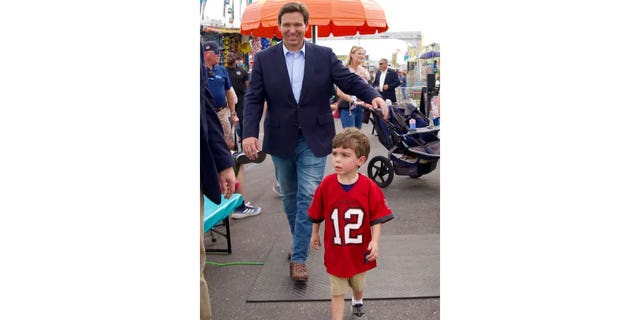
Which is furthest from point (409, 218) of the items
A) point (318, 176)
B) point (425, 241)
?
point (318, 176)

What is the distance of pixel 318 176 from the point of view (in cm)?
371

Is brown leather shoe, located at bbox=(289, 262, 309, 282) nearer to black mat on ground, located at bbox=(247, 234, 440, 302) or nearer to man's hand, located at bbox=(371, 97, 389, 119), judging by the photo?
black mat on ground, located at bbox=(247, 234, 440, 302)

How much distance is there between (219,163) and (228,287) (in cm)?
147

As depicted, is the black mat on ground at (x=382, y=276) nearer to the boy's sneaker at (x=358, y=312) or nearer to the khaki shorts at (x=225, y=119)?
the boy's sneaker at (x=358, y=312)

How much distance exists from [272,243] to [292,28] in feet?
6.59

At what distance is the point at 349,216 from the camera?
2881 mm

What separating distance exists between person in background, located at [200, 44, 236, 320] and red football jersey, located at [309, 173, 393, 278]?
0.58 metres

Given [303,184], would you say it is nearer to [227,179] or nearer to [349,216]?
[349,216]

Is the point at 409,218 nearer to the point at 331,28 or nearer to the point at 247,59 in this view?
the point at 331,28

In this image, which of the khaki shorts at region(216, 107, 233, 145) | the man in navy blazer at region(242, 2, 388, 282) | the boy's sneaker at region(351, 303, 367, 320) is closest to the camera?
the boy's sneaker at region(351, 303, 367, 320)

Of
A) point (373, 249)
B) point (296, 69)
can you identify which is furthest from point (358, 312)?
point (296, 69)

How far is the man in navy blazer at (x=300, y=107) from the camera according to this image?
3.65 metres

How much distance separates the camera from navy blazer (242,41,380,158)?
3656 mm

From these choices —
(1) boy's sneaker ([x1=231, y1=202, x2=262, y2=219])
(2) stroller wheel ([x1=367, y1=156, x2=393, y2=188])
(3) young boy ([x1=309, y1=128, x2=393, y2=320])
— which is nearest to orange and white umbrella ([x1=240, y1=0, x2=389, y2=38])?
(2) stroller wheel ([x1=367, y1=156, x2=393, y2=188])
